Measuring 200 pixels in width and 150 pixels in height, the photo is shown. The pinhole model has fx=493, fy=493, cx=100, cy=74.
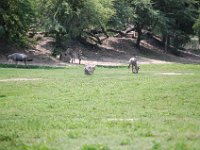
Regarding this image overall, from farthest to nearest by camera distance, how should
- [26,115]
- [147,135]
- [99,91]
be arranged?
1. [99,91]
2. [26,115]
3. [147,135]

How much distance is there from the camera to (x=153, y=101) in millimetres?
19297

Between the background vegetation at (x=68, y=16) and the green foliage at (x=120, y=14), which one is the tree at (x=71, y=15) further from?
the green foliage at (x=120, y=14)

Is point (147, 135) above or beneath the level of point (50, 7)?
beneath

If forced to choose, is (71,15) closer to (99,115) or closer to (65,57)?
(65,57)

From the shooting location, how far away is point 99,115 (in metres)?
15.4

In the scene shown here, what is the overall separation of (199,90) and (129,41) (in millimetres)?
46070

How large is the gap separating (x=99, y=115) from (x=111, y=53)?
143 feet

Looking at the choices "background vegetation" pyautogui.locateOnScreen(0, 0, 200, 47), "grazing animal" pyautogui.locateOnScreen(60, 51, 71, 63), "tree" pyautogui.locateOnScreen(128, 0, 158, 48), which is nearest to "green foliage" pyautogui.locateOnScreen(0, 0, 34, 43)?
"background vegetation" pyautogui.locateOnScreen(0, 0, 200, 47)

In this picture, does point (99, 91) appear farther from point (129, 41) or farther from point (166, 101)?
point (129, 41)

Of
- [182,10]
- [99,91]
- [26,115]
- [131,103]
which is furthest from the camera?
[182,10]

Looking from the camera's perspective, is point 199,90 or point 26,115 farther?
Result: point 199,90

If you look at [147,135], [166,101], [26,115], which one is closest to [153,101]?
[166,101]

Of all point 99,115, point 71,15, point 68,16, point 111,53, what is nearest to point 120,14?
point 111,53

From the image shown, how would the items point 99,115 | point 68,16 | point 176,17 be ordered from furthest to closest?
point 176,17, point 68,16, point 99,115
